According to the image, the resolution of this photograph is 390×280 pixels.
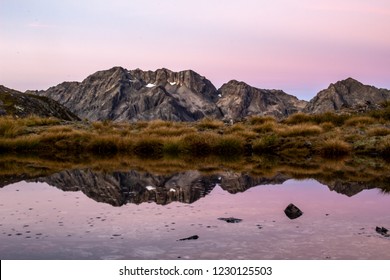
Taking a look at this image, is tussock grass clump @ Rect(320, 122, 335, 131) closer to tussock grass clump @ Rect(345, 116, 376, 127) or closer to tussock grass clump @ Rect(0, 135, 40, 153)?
tussock grass clump @ Rect(345, 116, 376, 127)

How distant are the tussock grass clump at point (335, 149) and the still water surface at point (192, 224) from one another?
32.4 feet

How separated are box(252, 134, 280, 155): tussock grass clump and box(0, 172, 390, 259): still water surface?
1113cm

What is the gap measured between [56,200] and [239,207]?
480cm

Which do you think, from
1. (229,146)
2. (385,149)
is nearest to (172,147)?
(229,146)

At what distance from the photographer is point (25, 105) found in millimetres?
41750

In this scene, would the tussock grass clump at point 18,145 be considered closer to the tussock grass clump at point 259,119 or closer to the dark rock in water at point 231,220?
the tussock grass clump at point 259,119

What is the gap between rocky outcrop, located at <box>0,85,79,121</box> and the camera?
40.0 meters

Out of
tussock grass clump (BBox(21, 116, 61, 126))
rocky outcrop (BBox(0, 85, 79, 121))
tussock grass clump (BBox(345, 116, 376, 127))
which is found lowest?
tussock grass clump (BBox(345, 116, 376, 127))

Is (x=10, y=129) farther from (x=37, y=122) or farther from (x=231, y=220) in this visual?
(x=231, y=220)

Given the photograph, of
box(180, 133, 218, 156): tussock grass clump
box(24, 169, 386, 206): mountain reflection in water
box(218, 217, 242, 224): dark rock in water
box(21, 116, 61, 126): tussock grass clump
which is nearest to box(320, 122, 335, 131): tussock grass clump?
box(180, 133, 218, 156): tussock grass clump

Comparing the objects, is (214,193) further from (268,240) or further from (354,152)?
(354,152)

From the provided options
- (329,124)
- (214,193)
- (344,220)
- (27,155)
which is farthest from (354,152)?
(27,155)

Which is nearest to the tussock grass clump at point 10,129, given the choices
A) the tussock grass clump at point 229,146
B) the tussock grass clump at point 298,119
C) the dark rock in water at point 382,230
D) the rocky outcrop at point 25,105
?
the rocky outcrop at point 25,105

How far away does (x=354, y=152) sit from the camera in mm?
23656
